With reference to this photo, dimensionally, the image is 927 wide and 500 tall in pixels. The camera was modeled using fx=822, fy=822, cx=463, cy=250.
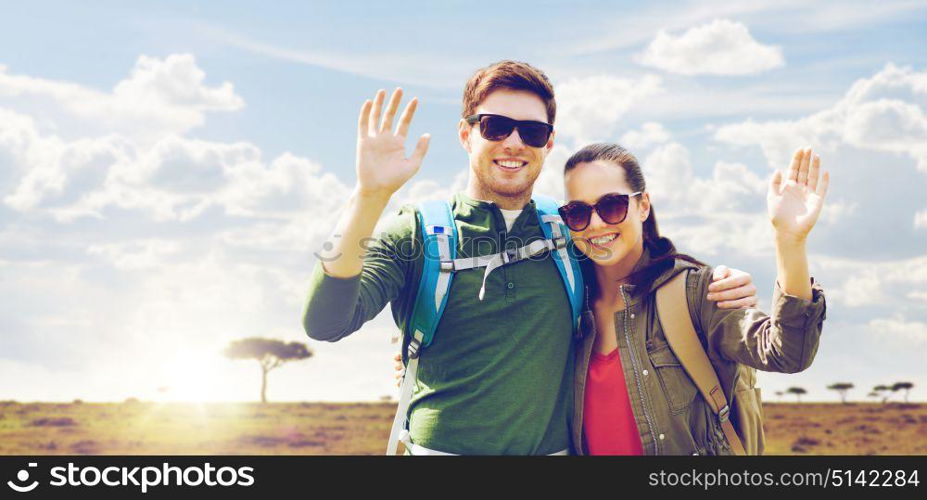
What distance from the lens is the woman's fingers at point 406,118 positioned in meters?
5.77

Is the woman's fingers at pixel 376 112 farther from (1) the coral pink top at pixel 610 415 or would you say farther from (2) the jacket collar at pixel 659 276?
(1) the coral pink top at pixel 610 415

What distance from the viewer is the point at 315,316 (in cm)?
605

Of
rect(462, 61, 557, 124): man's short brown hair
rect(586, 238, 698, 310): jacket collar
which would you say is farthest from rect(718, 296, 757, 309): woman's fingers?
rect(462, 61, 557, 124): man's short brown hair

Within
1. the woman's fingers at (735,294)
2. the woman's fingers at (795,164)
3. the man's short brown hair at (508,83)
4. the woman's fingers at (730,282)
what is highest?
the man's short brown hair at (508,83)

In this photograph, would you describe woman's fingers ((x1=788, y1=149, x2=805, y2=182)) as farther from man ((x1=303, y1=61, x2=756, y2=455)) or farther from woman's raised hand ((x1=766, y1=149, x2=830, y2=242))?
man ((x1=303, y1=61, x2=756, y2=455))

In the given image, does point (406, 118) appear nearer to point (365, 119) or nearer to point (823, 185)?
point (365, 119)

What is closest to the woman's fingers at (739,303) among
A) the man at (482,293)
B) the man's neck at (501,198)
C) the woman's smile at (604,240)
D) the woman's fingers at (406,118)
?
the man at (482,293)

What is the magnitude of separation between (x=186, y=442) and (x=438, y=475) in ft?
124

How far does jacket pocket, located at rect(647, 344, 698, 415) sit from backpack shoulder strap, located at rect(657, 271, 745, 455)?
53 millimetres

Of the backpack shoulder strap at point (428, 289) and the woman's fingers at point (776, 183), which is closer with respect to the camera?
the woman's fingers at point (776, 183)

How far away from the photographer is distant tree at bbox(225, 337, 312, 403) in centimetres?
6134

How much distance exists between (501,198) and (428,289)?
1120 millimetres

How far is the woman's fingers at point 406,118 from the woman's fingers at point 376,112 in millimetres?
156

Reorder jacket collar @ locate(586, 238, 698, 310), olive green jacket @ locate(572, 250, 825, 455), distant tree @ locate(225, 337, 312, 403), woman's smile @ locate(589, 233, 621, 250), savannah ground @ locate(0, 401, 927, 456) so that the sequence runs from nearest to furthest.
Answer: olive green jacket @ locate(572, 250, 825, 455) → jacket collar @ locate(586, 238, 698, 310) → woman's smile @ locate(589, 233, 621, 250) → savannah ground @ locate(0, 401, 927, 456) → distant tree @ locate(225, 337, 312, 403)
